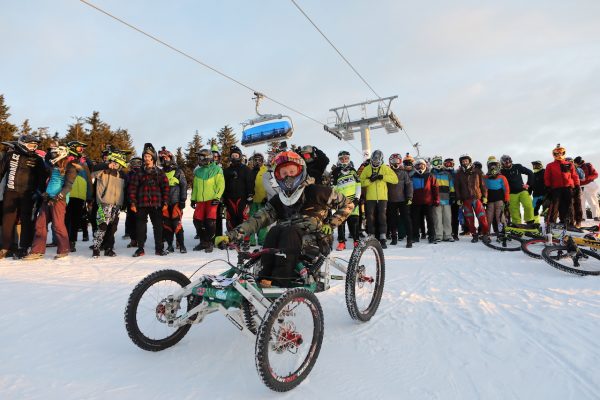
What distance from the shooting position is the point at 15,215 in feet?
23.3

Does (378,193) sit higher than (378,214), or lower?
higher

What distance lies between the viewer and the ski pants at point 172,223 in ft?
27.6

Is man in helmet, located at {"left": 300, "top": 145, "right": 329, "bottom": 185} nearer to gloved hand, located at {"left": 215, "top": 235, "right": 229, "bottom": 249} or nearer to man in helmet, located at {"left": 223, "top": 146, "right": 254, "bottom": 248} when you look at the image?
man in helmet, located at {"left": 223, "top": 146, "right": 254, "bottom": 248}

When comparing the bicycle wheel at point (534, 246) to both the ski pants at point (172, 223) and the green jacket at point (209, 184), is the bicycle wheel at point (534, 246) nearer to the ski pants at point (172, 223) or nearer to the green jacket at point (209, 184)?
the green jacket at point (209, 184)

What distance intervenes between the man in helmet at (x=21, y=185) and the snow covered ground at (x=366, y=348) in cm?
245

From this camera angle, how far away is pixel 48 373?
2.70m

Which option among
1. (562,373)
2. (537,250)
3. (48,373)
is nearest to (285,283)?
(48,373)

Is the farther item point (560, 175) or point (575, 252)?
point (560, 175)

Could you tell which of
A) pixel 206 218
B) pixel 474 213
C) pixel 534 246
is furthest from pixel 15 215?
pixel 474 213

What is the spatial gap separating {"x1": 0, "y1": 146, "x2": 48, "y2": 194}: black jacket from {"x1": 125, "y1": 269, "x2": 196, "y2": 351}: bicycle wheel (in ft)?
19.7

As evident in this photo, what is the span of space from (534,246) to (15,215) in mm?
11206

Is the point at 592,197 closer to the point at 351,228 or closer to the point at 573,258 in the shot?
the point at 573,258

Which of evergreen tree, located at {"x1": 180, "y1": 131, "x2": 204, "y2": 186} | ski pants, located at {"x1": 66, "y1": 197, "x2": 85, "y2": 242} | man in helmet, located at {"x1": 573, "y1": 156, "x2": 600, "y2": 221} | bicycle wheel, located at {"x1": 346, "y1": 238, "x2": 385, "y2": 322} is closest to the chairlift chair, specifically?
ski pants, located at {"x1": 66, "y1": 197, "x2": 85, "y2": 242}

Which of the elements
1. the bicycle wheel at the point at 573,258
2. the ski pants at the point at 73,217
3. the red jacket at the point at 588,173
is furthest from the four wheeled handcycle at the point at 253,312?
the red jacket at the point at 588,173
